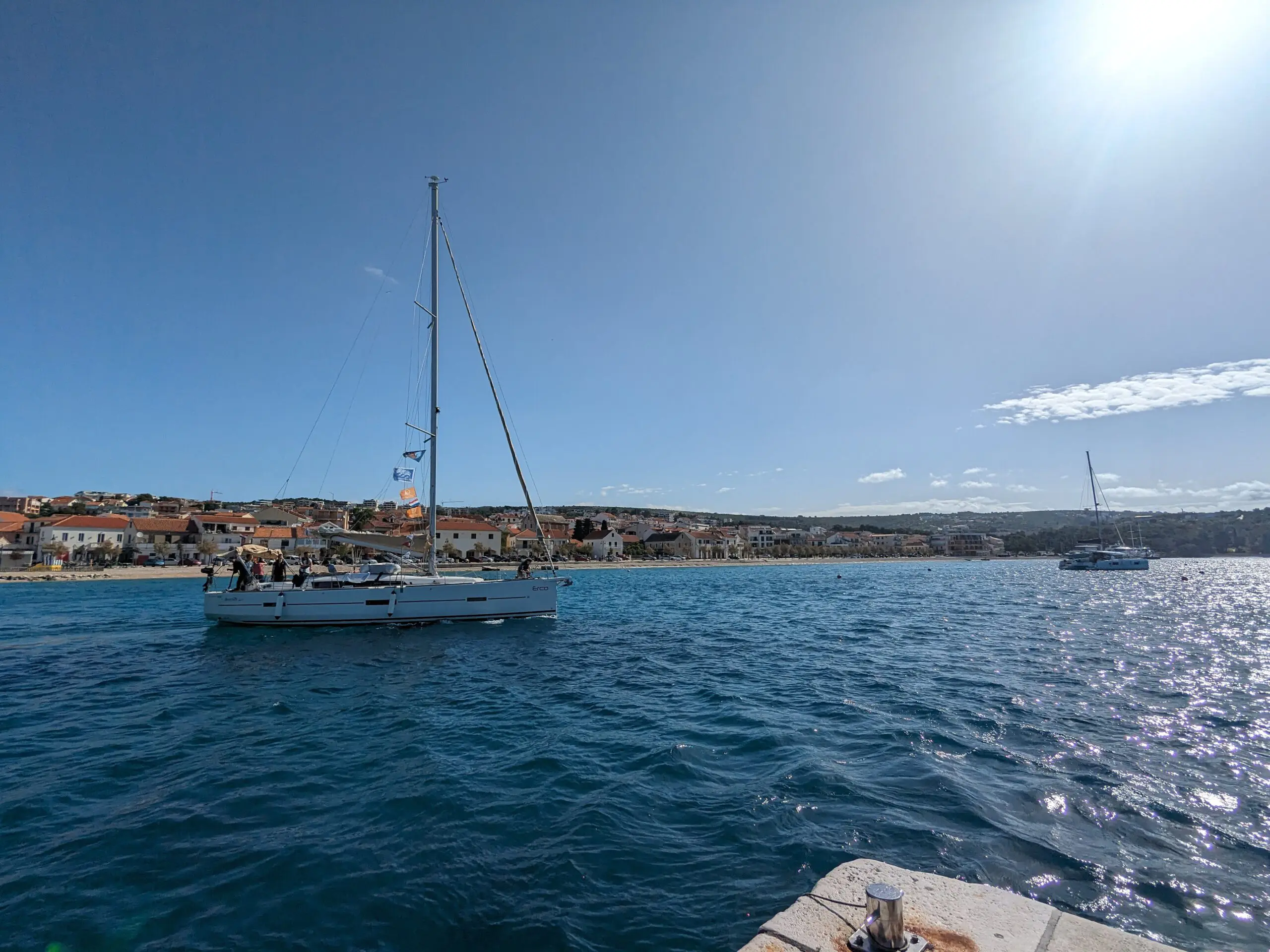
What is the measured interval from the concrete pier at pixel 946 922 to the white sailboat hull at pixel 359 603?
1854cm

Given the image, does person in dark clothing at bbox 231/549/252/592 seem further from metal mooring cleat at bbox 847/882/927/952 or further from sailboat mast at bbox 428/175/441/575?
metal mooring cleat at bbox 847/882/927/952

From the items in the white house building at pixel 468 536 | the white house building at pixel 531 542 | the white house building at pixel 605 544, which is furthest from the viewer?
the white house building at pixel 605 544

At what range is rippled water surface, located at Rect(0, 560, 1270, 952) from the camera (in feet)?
14.1

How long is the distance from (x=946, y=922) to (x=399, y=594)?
19.5 metres

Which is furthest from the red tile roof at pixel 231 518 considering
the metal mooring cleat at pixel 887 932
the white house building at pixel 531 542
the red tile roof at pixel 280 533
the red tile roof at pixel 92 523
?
the metal mooring cleat at pixel 887 932

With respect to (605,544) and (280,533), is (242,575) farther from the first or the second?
(605,544)

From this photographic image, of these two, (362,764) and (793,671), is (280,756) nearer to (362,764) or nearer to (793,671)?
(362,764)

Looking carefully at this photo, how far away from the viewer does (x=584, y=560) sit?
96188 mm

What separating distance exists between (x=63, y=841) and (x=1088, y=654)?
65.1 feet

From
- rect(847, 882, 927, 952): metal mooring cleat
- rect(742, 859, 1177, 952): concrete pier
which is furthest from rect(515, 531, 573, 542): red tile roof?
rect(847, 882, 927, 952): metal mooring cleat

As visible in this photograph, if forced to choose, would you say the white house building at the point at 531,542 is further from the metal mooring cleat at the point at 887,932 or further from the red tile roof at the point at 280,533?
the metal mooring cleat at the point at 887,932

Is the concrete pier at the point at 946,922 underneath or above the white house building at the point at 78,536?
underneath

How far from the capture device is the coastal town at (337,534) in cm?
6088

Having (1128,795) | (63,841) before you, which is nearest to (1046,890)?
(1128,795)
